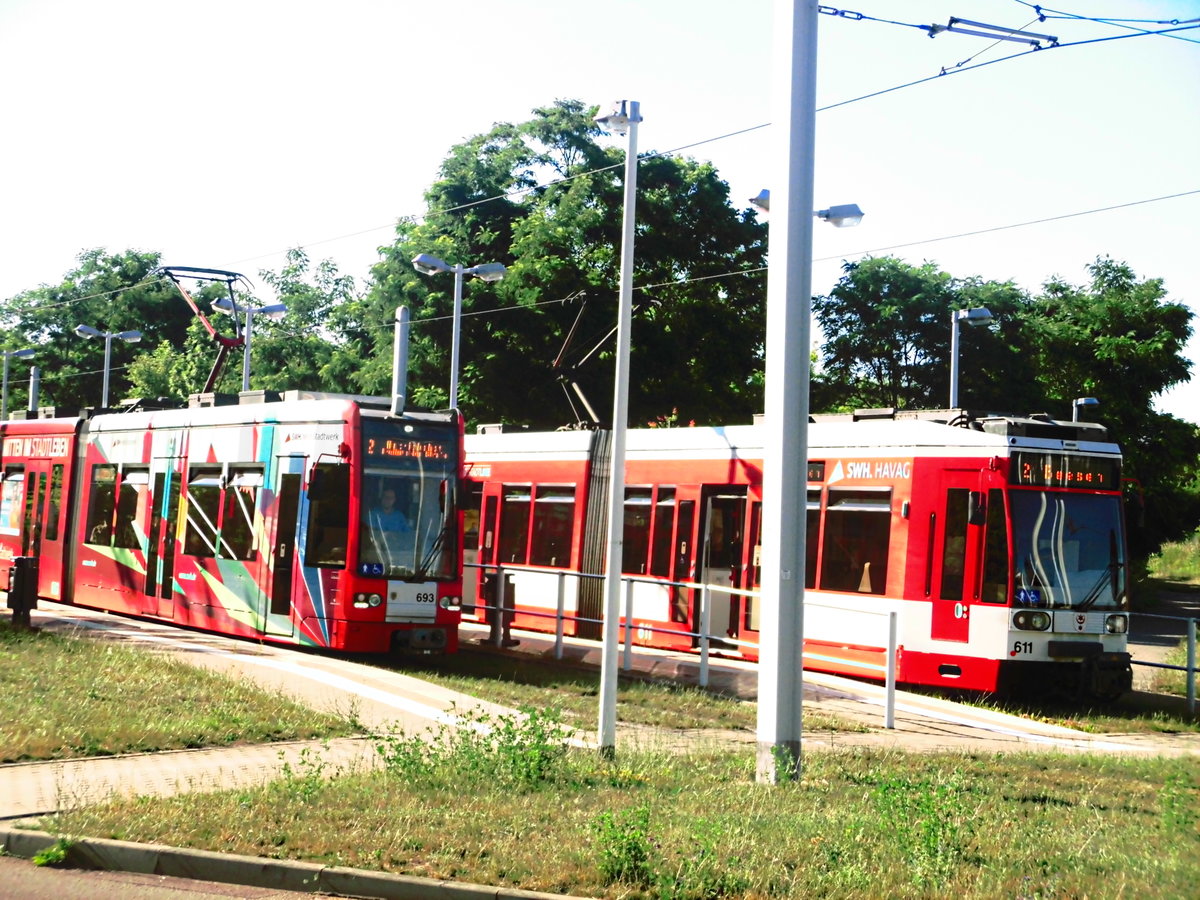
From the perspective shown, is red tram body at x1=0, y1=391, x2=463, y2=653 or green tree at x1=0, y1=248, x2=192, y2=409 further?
green tree at x1=0, y1=248, x2=192, y2=409

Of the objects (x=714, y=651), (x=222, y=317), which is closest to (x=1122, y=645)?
(x=714, y=651)

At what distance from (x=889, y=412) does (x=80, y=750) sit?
36.9 feet

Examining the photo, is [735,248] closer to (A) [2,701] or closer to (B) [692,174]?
(B) [692,174]

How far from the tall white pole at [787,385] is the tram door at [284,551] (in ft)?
29.0

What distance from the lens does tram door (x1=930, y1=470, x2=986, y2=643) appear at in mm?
16828

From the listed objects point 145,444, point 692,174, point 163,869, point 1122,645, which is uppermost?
point 692,174

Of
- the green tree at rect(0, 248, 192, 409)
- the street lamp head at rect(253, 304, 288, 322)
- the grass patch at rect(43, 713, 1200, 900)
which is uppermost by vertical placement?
the green tree at rect(0, 248, 192, 409)

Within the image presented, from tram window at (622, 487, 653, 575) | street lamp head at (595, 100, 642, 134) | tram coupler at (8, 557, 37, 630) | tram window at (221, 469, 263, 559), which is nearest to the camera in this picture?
street lamp head at (595, 100, 642, 134)

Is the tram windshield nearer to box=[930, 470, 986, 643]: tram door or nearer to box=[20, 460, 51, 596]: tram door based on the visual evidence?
box=[930, 470, 986, 643]: tram door

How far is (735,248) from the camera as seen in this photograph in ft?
129

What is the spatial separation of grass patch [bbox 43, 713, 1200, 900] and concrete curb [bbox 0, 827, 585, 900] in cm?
14

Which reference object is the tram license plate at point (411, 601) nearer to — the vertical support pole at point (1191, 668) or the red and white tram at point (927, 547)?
the red and white tram at point (927, 547)

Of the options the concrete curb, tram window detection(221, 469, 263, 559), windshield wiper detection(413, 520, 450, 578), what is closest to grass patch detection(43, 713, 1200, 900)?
the concrete curb

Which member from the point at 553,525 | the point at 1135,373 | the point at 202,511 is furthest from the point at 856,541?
the point at 1135,373
